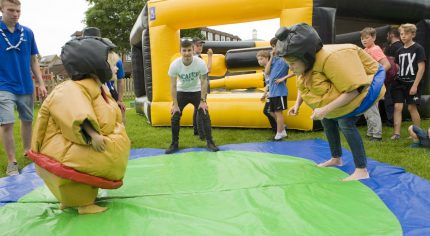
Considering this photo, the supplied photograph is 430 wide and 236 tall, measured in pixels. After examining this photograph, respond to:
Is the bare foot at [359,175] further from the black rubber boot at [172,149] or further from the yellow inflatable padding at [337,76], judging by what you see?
the black rubber boot at [172,149]

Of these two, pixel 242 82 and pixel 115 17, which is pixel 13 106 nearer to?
pixel 242 82

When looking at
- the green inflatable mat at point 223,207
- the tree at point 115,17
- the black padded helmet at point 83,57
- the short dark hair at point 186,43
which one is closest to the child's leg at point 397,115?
the green inflatable mat at point 223,207

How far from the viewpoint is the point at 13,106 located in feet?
11.3

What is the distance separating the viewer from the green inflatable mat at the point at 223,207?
2045 mm

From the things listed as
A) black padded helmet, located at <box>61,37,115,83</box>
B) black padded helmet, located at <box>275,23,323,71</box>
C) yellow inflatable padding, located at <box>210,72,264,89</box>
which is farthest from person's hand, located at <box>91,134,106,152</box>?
yellow inflatable padding, located at <box>210,72,264,89</box>

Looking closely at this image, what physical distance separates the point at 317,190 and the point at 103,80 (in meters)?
1.73

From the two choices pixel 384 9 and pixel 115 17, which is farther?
pixel 115 17

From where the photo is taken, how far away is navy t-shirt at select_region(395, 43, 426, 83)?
4.36 m

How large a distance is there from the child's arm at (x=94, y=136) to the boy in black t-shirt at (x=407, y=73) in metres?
3.85

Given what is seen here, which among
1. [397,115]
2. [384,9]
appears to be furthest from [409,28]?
[384,9]

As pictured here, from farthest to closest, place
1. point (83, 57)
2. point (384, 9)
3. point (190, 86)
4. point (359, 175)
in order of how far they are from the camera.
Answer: point (384, 9)
point (190, 86)
point (359, 175)
point (83, 57)

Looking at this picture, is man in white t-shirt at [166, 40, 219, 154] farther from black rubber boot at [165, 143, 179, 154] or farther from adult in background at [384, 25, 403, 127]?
adult in background at [384, 25, 403, 127]

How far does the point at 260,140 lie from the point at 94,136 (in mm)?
3029

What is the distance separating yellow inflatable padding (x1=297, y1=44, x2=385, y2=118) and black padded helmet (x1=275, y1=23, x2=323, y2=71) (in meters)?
0.08
